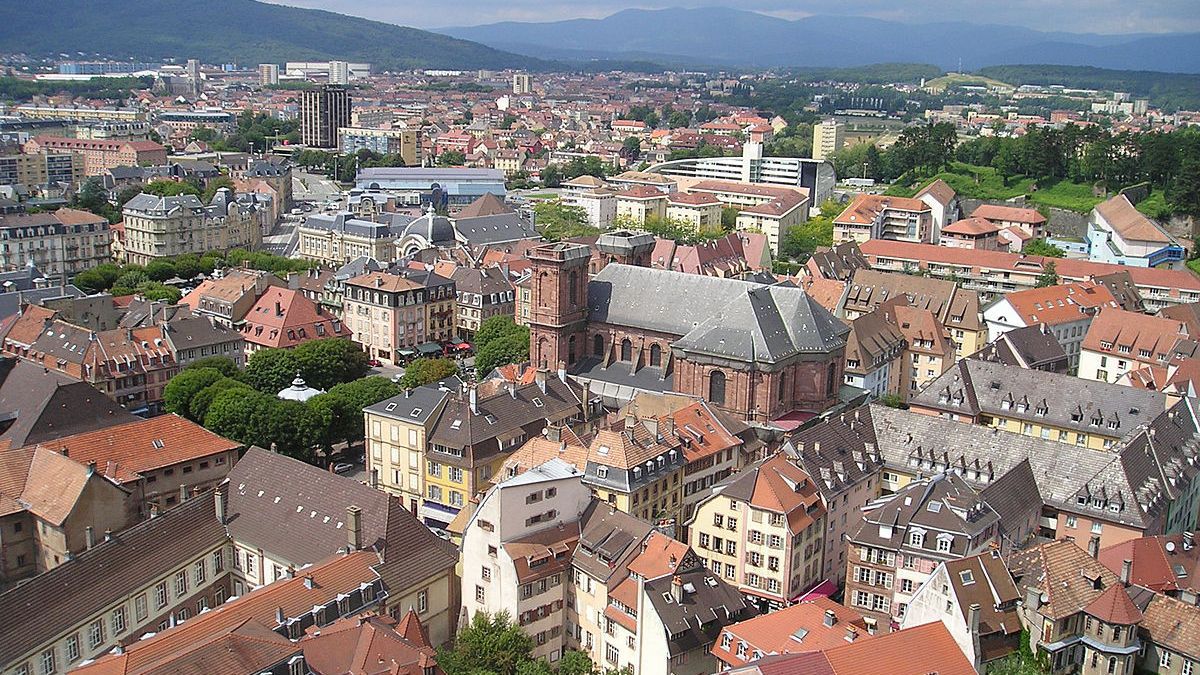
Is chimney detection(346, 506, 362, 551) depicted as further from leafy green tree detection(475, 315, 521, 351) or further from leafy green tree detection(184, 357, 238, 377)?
leafy green tree detection(475, 315, 521, 351)

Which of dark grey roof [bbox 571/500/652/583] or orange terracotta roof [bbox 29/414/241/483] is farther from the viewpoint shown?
orange terracotta roof [bbox 29/414/241/483]

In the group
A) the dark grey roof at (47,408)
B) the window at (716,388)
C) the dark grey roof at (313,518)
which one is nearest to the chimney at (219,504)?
the dark grey roof at (313,518)

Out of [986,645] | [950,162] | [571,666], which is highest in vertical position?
[950,162]

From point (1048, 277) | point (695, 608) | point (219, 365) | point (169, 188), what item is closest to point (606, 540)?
point (695, 608)

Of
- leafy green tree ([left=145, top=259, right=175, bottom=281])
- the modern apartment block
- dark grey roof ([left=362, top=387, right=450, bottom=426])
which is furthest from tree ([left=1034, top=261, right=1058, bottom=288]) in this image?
the modern apartment block

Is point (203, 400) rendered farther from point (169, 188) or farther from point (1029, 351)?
point (169, 188)

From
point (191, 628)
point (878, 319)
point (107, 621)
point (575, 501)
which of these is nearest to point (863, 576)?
point (575, 501)

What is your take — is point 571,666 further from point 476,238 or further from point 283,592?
point 476,238
